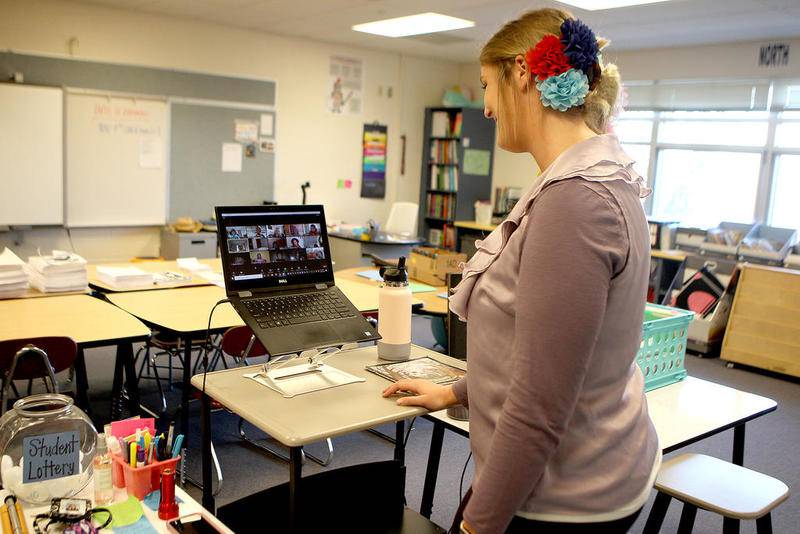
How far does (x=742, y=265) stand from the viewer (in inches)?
222

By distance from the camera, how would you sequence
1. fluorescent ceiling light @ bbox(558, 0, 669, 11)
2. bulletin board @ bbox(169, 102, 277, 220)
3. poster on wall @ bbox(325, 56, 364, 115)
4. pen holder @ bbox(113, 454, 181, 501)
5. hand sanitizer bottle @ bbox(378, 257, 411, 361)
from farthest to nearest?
1. poster on wall @ bbox(325, 56, 364, 115)
2. bulletin board @ bbox(169, 102, 277, 220)
3. fluorescent ceiling light @ bbox(558, 0, 669, 11)
4. hand sanitizer bottle @ bbox(378, 257, 411, 361)
5. pen holder @ bbox(113, 454, 181, 501)

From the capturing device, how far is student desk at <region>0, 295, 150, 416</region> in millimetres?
2703

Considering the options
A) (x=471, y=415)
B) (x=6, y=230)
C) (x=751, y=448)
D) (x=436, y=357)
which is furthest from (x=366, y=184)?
(x=471, y=415)

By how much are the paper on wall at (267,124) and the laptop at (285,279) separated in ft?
18.2

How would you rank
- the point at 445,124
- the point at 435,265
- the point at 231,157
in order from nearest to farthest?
the point at 435,265 < the point at 231,157 < the point at 445,124

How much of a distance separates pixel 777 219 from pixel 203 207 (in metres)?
5.39

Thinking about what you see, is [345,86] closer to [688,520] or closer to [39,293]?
[39,293]

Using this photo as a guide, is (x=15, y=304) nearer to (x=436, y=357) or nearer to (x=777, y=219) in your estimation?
(x=436, y=357)

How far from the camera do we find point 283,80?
7254mm

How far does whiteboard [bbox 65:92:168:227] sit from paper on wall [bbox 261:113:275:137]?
103 centimetres

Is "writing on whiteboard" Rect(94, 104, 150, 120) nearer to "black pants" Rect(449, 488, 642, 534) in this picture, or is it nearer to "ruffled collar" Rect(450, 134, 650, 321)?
"ruffled collar" Rect(450, 134, 650, 321)

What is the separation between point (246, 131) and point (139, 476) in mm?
5921

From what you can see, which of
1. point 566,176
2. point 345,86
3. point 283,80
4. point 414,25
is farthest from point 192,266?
point 345,86

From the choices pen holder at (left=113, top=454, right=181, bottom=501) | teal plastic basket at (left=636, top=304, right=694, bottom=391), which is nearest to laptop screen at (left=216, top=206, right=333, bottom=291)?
pen holder at (left=113, top=454, right=181, bottom=501)
